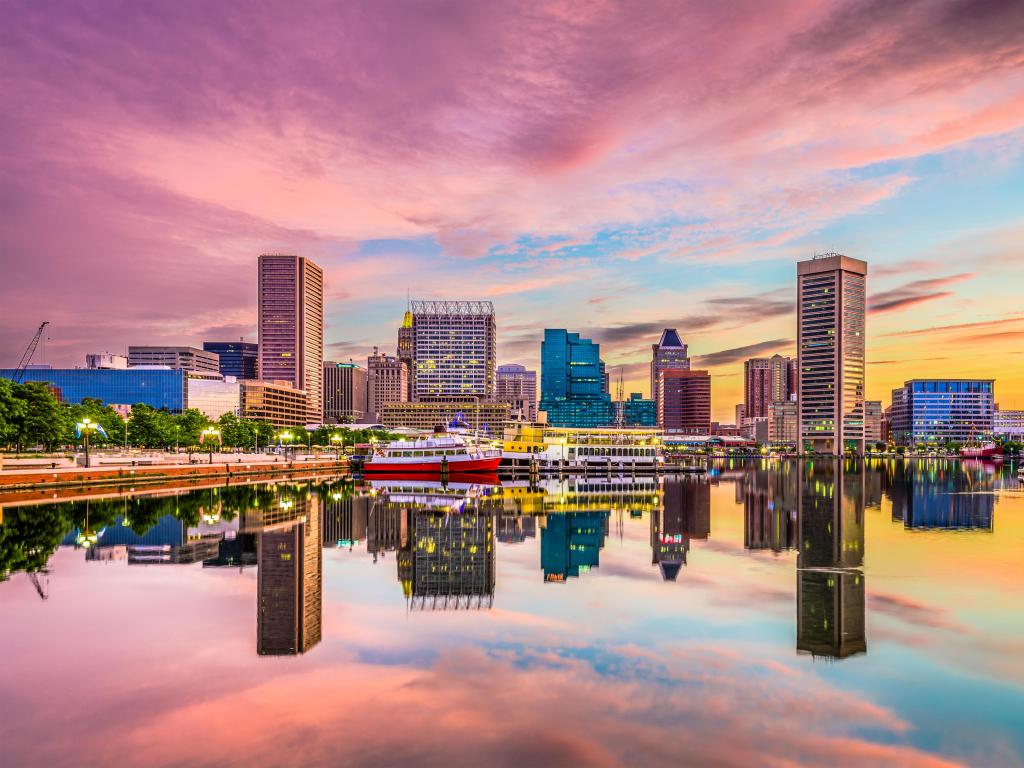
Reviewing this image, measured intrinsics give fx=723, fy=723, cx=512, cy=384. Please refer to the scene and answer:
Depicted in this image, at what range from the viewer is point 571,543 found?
52.7 m

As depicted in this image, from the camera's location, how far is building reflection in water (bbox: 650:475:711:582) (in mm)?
44631

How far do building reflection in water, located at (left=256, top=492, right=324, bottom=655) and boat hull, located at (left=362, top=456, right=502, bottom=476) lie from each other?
66.0 meters

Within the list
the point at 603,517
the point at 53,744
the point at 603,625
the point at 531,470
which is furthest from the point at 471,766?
the point at 531,470

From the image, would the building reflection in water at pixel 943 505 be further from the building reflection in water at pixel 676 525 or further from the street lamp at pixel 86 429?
the street lamp at pixel 86 429

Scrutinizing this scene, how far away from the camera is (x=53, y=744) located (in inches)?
683

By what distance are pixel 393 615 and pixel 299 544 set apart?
21.2 m

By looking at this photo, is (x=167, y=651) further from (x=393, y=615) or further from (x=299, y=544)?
(x=299, y=544)

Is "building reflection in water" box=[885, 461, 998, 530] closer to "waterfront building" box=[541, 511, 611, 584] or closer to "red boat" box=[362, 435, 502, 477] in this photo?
"waterfront building" box=[541, 511, 611, 584]

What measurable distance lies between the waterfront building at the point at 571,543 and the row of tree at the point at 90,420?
74731 millimetres

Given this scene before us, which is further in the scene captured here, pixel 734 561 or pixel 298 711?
pixel 734 561

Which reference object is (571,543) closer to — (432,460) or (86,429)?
(86,429)

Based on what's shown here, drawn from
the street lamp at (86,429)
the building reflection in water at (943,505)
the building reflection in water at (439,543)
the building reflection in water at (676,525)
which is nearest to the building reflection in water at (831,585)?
the building reflection in water at (943,505)

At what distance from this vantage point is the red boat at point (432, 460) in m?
132

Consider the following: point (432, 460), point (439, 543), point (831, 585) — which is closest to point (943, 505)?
point (831, 585)
